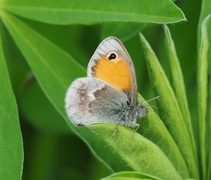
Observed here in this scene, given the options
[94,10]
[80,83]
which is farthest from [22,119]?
[94,10]

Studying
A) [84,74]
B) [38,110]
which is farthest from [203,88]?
[38,110]

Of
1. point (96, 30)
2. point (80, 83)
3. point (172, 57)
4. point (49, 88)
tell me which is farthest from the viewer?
point (96, 30)

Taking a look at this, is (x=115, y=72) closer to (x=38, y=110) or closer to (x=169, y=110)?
(x=169, y=110)

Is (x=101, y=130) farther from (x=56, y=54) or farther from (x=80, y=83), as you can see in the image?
(x=56, y=54)

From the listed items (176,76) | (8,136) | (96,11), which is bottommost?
(8,136)

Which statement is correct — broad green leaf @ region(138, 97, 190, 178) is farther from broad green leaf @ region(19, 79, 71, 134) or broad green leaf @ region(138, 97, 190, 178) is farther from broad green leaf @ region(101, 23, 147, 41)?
broad green leaf @ region(19, 79, 71, 134)

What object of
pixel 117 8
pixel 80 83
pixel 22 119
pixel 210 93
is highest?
pixel 117 8

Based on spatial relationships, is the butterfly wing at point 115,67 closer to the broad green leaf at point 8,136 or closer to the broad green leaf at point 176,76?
the broad green leaf at point 176,76
